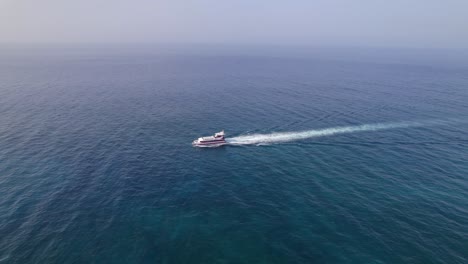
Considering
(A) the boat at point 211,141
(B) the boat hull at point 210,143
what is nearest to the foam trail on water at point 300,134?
(B) the boat hull at point 210,143

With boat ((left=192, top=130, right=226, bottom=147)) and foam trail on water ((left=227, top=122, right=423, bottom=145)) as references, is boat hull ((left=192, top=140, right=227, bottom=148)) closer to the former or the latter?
boat ((left=192, top=130, right=226, bottom=147))

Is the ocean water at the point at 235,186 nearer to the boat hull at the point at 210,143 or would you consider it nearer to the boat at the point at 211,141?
the boat hull at the point at 210,143

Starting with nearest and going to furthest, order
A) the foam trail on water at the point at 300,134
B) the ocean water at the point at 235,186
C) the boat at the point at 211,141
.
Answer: the ocean water at the point at 235,186 < the boat at the point at 211,141 < the foam trail on water at the point at 300,134

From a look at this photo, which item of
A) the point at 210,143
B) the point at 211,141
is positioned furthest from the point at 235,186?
the point at 211,141

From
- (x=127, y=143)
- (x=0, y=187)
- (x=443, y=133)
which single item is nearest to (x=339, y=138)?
(x=443, y=133)

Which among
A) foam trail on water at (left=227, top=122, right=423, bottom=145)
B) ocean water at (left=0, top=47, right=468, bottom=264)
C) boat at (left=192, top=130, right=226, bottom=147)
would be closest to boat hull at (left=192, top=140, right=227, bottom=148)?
boat at (left=192, top=130, right=226, bottom=147)
